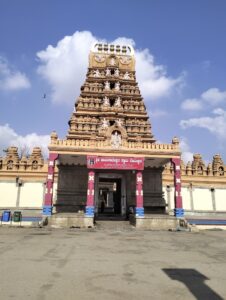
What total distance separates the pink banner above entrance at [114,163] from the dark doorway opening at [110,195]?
4.83 meters

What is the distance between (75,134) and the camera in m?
25.9

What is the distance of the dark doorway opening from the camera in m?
24.8

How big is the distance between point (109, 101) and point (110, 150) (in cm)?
1004

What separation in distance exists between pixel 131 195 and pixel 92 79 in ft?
47.2

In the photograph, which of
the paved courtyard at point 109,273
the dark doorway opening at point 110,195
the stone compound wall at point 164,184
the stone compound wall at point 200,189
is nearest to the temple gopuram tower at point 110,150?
the dark doorway opening at point 110,195

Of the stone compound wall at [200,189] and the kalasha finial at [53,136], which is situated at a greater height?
the kalasha finial at [53,136]

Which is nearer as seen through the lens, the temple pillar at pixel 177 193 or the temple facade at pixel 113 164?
the temple pillar at pixel 177 193

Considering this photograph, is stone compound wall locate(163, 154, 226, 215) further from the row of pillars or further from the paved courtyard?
the paved courtyard

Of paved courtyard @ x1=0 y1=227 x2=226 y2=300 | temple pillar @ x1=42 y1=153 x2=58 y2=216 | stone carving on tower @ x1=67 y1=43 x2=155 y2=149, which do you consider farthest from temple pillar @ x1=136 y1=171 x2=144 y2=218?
paved courtyard @ x1=0 y1=227 x2=226 y2=300

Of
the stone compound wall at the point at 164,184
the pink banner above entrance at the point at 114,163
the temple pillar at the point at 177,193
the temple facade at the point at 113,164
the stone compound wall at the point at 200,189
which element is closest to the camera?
the temple pillar at the point at 177,193

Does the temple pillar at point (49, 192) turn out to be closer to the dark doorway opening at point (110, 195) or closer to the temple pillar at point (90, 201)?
the temple pillar at point (90, 201)

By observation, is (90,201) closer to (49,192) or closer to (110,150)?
(49,192)

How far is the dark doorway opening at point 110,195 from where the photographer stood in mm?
24797

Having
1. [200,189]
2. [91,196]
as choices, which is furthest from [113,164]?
[200,189]
